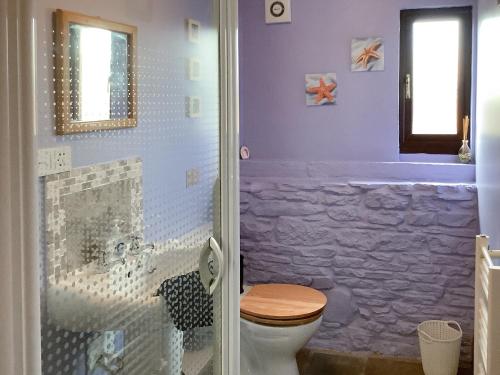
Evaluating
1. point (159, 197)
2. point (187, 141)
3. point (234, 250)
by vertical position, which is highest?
point (187, 141)

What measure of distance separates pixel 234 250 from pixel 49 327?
68 centimetres

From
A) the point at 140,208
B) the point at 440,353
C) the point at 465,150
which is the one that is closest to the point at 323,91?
the point at 465,150

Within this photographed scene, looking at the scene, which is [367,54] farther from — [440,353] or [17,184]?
[17,184]

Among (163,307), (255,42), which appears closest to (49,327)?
(163,307)

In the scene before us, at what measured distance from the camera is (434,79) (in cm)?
353

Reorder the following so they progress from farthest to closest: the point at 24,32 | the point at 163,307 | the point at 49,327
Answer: the point at 163,307
the point at 49,327
the point at 24,32

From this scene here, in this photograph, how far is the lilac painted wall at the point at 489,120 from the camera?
2.38 metres

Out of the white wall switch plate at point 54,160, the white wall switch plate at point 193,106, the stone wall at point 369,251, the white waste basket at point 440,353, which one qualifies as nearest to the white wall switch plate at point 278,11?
the stone wall at point 369,251

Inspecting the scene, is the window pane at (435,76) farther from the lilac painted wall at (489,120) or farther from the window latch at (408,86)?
the lilac painted wall at (489,120)

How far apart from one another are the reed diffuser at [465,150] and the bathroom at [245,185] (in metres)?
0.02

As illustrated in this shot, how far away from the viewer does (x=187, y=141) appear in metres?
1.62

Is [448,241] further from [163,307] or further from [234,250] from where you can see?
[163,307]

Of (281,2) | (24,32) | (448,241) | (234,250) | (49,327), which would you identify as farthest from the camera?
(281,2)

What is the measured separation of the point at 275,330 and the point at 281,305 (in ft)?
0.55
